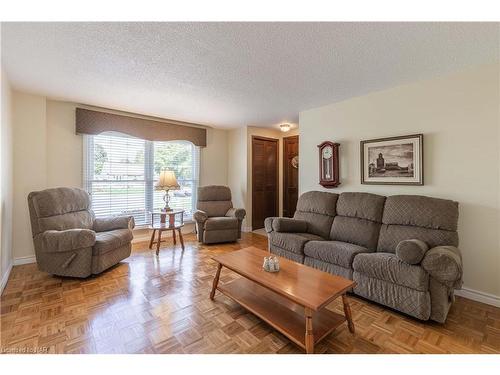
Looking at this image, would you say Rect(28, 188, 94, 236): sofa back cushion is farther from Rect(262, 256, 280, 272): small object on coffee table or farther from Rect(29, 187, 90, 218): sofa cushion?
Rect(262, 256, 280, 272): small object on coffee table

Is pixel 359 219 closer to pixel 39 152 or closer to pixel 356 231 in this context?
pixel 356 231

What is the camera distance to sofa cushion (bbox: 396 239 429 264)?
6.25ft

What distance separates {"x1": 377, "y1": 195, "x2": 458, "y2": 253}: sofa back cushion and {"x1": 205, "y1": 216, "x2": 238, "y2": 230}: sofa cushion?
2.41 m

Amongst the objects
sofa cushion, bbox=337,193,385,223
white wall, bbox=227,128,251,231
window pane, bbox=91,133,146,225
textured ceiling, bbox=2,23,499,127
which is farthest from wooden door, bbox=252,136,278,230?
sofa cushion, bbox=337,193,385,223

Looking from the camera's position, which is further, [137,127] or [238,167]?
[238,167]

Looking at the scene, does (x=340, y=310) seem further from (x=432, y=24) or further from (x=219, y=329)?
(x=432, y=24)

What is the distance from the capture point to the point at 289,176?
18.5ft

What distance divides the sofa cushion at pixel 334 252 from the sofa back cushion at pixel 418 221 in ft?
1.13

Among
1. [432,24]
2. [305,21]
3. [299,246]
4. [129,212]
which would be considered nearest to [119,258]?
[129,212]

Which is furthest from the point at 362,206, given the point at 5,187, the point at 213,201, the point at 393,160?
the point at 5,187

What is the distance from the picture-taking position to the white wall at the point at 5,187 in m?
2.39

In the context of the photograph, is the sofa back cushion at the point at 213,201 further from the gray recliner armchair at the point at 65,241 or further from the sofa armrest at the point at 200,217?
the gray recliner armchair at the point at 65,241

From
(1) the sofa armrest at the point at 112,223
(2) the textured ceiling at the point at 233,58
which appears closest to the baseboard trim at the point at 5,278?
(1) the sofa armrest at the point at 112,223

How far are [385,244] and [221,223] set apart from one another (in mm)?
2578
